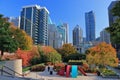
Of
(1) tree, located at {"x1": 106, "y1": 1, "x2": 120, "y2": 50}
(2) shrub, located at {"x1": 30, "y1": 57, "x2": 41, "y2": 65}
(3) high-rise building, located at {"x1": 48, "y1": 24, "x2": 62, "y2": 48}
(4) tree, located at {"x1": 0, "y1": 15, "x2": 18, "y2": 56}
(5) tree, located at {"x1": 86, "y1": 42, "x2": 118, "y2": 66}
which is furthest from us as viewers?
(3) high-rise building, located at {"x1": 48, "y1": 24, "x2": 62, "y2": 48}

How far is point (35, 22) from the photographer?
11144 cm

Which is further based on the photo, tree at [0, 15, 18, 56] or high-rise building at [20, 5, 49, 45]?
high-rise building at [20, 5, 49, 45]

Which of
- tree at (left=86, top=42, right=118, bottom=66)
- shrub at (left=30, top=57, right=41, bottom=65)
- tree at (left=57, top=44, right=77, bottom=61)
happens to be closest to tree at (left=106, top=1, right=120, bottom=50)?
tree at (left=86, top=42, right=118, bottom=66)

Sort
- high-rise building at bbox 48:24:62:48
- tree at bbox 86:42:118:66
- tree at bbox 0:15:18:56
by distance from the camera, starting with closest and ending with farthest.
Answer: tree at bbox 0:15:18:56 → tree at bbox 86:42:118:66 → high-rise building at bbox 48:24:62:48

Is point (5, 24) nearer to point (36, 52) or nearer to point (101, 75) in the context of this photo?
point (101, 75)

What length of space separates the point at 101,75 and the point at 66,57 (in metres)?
26.8

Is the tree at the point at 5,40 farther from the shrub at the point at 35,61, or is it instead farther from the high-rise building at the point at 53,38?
the high-rise building at the point at 53,38

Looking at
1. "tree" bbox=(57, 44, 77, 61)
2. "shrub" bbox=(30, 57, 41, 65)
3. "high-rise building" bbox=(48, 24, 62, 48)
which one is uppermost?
"high-rise building" bbox=(48, 24, 62, 48)

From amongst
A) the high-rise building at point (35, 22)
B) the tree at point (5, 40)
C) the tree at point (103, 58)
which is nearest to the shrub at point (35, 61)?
the tree at point (103, 58)

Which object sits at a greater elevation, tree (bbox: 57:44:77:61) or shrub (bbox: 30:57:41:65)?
tree (bbox: 57:44:77:61)

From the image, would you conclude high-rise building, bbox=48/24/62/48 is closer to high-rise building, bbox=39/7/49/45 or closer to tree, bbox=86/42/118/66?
high-rise building, bbox=39/7/49/45

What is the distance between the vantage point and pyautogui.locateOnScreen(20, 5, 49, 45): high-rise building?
10891 cm

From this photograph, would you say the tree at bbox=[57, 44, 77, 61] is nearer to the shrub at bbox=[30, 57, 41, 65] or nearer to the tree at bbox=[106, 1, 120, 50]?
the shrub at bbox=[30, 57, 41, 65]

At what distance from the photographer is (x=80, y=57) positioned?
54188 millimetres
